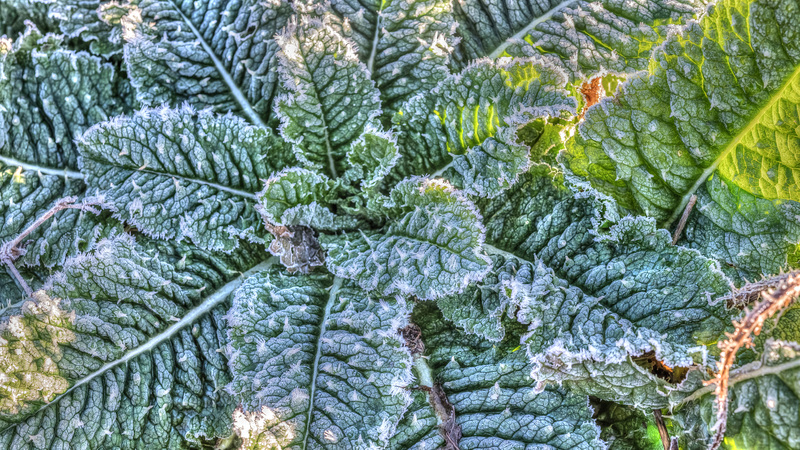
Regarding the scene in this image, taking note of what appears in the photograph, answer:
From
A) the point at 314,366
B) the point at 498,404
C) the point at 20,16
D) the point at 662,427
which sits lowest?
the point at 662,427

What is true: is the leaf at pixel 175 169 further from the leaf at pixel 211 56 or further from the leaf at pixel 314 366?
the leaf at pixel 314 366

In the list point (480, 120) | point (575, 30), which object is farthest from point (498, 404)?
point (575, 30)

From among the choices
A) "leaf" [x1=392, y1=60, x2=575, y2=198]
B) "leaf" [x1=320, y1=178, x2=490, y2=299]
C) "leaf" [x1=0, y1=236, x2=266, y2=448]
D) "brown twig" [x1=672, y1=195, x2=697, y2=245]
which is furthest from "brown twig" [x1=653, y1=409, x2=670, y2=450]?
"leaf" [x1=0, y1=236, x2=266, y2=448]

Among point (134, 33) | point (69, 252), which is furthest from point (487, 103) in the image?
point (69, 252)

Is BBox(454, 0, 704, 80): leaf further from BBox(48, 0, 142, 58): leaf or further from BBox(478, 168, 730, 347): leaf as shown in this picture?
BBox(48, 0, 142, 58): leaf

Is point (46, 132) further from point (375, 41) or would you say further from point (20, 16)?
point (375, 41)

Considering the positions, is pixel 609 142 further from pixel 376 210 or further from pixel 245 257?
pixel 245 257
